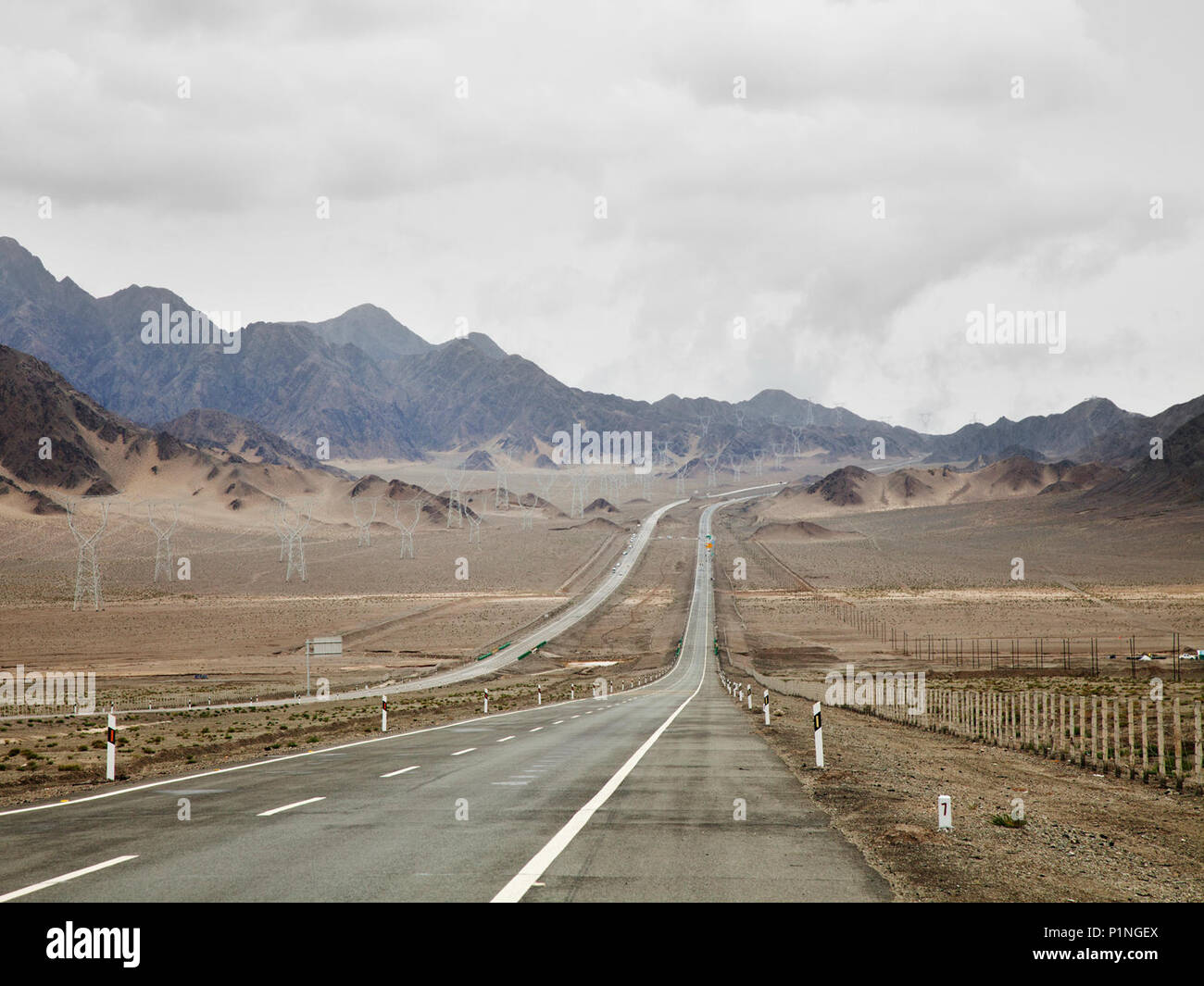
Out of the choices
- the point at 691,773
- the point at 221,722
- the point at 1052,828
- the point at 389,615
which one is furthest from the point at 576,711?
the point at 389,615

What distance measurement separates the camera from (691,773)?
19766 mm

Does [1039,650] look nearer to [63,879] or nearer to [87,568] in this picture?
[63,879]

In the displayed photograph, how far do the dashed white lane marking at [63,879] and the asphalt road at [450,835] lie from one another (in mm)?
43

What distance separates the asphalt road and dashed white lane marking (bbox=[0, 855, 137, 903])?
43 mm

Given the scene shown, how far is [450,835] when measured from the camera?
12.5 m

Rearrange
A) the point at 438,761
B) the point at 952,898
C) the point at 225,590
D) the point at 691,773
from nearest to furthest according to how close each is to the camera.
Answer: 1. the point at 952,898
2. the point at 691,773
3. the point at 438,761
4. the point at 225,590

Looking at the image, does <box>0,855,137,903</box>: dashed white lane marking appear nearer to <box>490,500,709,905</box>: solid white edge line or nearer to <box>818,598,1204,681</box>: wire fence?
<box>490,500,709,905</box>: solid white edge line

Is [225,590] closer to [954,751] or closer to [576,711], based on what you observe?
[576,711]

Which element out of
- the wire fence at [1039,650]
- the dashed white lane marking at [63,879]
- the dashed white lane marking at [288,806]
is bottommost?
the wire fence at [1039,650]

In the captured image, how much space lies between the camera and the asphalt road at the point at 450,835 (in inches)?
381

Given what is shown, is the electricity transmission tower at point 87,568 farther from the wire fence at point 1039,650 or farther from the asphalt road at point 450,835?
the asphalt road at point 450,835

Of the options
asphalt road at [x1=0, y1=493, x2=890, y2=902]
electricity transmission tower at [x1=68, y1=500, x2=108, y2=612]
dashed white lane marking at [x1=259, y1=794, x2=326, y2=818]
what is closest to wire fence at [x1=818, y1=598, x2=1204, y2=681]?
asphalt road at [x1=0, y1=493, x2=890, y2=902]

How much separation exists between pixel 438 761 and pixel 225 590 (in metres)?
134

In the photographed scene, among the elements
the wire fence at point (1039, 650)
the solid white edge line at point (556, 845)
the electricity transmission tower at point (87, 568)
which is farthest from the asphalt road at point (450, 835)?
the electricity transmission tower at point (87, 568)
